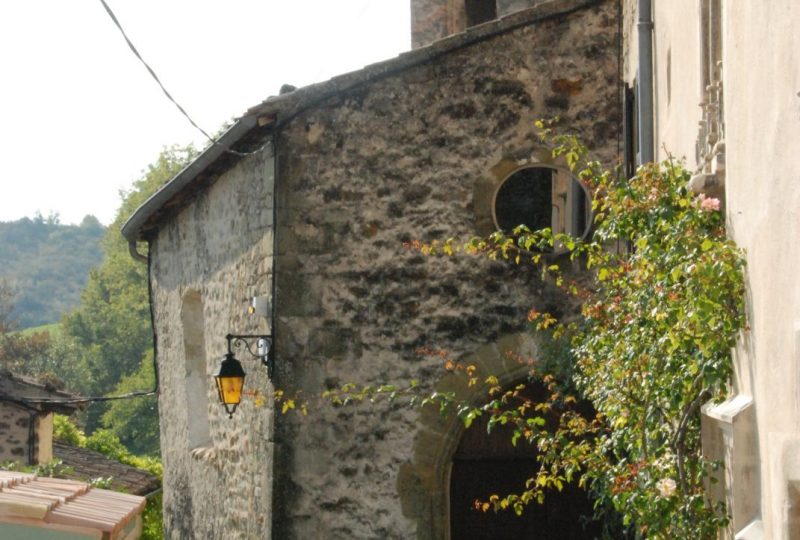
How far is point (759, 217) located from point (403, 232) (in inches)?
208

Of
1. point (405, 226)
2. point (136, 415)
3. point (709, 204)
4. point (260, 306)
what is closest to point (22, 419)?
point (260, 306)

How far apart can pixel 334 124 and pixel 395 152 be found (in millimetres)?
495

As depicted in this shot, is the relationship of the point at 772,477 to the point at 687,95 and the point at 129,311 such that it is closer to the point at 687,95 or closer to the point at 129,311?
the point at 687,95

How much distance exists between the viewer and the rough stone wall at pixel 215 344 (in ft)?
31.9

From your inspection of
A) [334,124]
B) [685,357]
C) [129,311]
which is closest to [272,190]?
[334,124]

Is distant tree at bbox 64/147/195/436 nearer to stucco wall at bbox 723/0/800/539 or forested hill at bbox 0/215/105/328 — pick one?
stucco wall at bbox 723/0/800/539

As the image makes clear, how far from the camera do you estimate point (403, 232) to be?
30.5ft

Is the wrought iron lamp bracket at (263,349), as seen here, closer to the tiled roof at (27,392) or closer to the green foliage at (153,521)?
Answer: the green foliage at (153,521)

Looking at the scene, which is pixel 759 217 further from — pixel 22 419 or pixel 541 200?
pixel 22 419

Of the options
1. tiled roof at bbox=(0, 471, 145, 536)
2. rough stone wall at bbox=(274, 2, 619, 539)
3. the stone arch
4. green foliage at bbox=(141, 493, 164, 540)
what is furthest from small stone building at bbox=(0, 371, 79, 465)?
tiled roof at bbox=(0, 471, 145, 536)

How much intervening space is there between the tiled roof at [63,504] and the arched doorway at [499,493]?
3.65m

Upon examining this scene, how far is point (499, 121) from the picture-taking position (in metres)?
9.28

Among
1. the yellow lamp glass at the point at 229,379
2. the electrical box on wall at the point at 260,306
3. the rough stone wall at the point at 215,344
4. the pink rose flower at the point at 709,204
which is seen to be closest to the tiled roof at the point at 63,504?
the pink rose flower at the point at 709,204

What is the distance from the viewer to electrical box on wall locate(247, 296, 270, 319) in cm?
948
